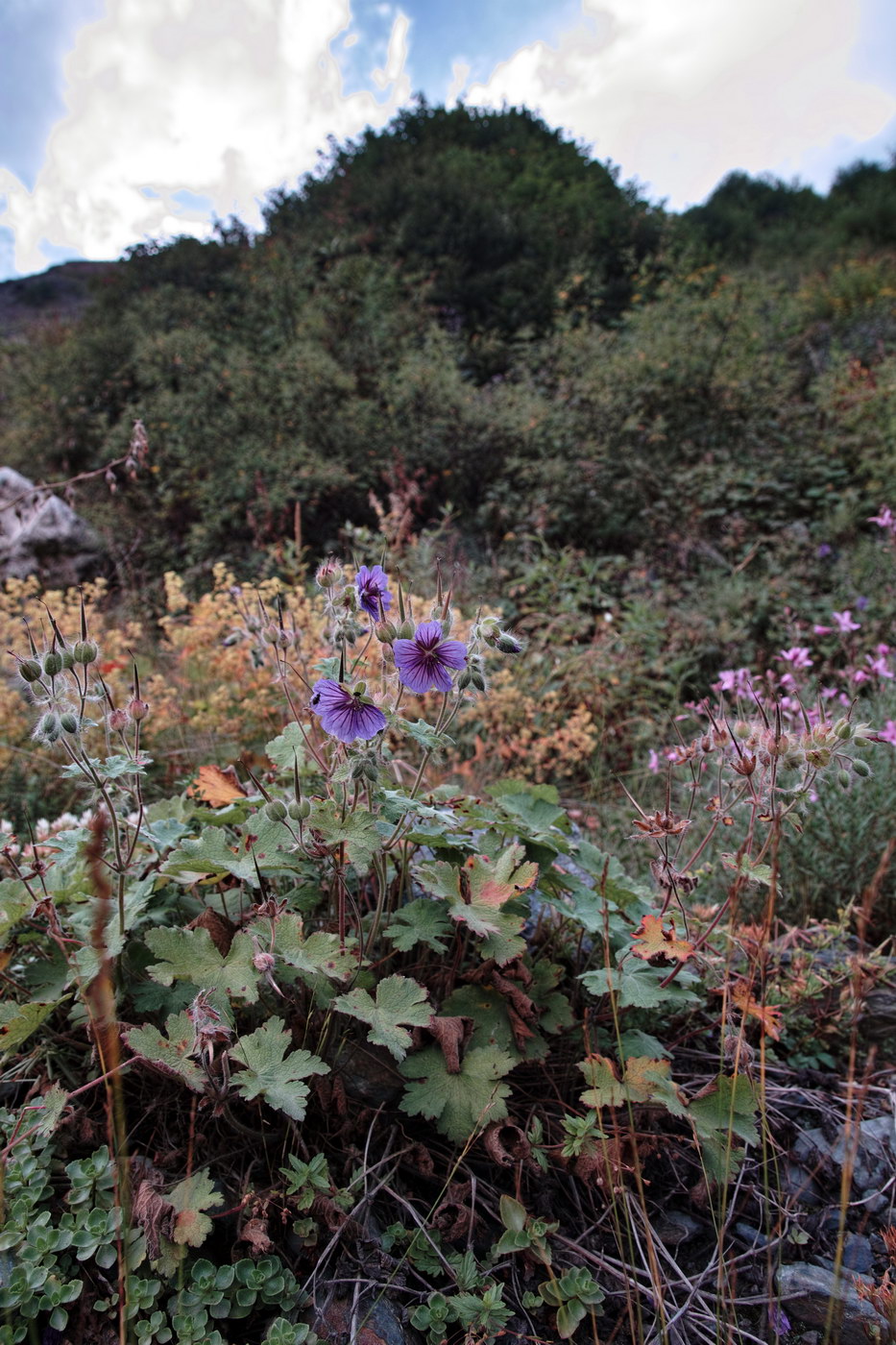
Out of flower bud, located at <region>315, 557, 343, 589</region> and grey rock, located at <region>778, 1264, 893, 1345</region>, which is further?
flower bud, located at <region>315, 557, 343, 589</region>

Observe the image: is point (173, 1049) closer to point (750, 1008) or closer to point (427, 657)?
point (427, 657)

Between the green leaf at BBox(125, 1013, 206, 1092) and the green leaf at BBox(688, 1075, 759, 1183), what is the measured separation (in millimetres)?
748

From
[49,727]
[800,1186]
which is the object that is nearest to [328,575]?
[49,727]

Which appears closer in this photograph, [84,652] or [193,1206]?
[193,1206]

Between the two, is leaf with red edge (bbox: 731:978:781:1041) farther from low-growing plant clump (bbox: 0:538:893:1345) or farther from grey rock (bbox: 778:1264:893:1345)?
grey rock (bbox: 778:1264:893:1345)

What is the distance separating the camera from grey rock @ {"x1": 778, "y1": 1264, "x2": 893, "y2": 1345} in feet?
3.54

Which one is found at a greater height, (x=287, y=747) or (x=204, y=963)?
(x=287, y=747)

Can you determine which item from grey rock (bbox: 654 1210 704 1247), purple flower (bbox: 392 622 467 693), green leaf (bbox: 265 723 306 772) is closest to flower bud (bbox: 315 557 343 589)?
purple flower (bbox: 392 622 467 693)

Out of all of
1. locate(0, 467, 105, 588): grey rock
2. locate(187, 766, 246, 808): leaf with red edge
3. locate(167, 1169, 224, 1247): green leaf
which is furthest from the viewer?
locate(0, 467, 105, 588): grey rock

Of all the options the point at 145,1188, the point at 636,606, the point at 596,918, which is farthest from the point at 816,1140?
the point at 636,606

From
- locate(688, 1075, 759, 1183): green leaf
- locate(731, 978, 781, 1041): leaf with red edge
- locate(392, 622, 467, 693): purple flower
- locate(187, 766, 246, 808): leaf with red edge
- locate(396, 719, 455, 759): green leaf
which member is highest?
locate(392, 622, 467, 693): purple flower

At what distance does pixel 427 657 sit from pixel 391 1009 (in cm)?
53

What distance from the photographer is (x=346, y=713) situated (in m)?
1.10

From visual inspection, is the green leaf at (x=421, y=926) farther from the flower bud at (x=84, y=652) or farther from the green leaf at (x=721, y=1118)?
the flower bud at (x=84, y=652)
